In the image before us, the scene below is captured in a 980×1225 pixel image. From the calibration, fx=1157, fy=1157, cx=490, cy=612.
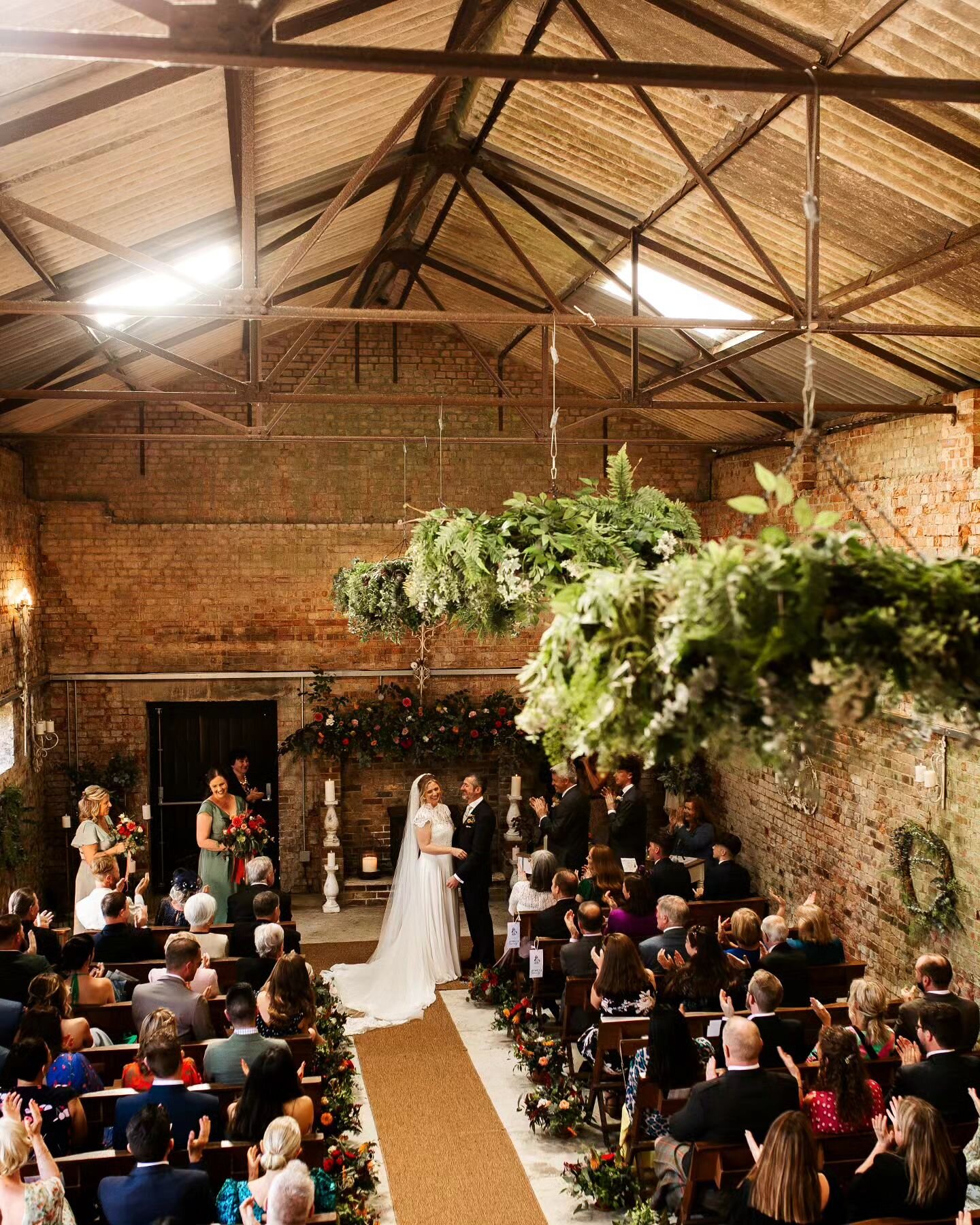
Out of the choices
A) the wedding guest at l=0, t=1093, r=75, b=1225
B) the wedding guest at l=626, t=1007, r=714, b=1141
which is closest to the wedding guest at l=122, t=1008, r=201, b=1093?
the wedding guest at l=0, t=1093, r=75, b=1225

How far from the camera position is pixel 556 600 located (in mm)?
3463

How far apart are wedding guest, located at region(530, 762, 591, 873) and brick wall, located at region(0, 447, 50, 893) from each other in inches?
195

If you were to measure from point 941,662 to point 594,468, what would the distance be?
10.5 meters

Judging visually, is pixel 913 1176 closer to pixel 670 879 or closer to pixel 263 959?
pixel 263 959

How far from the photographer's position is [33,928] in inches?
291

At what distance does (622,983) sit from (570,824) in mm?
3737

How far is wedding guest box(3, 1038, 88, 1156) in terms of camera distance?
5062mm

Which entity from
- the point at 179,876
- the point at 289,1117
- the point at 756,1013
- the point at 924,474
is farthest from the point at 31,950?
the point at 924,474

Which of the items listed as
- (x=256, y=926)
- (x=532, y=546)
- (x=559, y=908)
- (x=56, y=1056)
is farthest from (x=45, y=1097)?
(x=559, y=908)

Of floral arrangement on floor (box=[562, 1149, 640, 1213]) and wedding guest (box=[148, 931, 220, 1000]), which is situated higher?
wedding guest (box=[148, 931, 220, 1000])

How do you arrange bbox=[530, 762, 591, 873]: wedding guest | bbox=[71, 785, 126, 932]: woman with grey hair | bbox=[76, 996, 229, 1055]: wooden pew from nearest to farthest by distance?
bbox=[76, 996, 229, 1055]: wooden pew < bbox=[71, 785, 126, 932]: woman with grey hair < bbox=[530, 762, 591, 873]: wedding guest

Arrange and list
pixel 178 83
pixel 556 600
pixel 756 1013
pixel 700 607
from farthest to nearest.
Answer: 1. pixel 756 1013
2. pixel 178 83
3. pixel 556 600
4. pixel 700 607

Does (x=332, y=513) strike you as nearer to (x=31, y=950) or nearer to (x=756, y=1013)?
(x=31, y=950)

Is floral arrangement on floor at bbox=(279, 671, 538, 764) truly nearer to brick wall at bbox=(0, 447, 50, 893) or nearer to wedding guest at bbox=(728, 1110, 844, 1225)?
brick wall at bbox=(0, 447, 50, 893)
